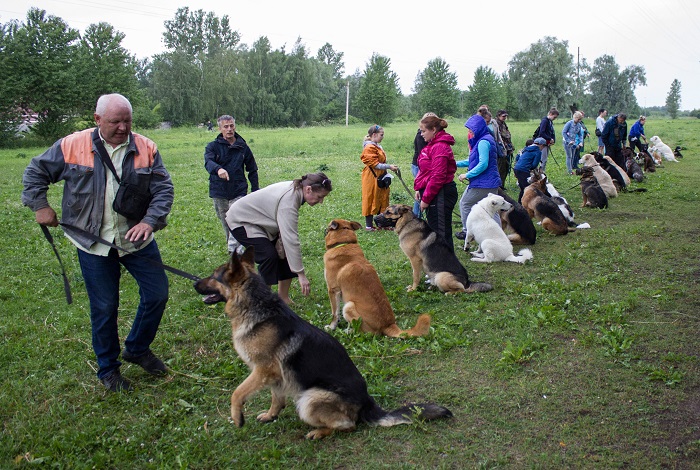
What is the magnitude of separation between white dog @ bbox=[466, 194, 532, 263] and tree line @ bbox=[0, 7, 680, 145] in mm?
35231

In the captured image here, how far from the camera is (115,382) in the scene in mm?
4320

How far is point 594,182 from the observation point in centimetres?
1330

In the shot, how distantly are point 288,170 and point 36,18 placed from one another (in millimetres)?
29231

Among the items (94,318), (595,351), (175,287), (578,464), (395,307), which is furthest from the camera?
(175,287)

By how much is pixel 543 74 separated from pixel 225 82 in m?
39.3

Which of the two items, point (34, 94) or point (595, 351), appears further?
point (34, 94)

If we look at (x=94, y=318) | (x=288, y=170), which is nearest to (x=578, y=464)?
(x=94, y=318)

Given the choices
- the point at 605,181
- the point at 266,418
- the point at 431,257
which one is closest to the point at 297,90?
the point at 605,181

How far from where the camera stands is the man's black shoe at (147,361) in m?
4.54

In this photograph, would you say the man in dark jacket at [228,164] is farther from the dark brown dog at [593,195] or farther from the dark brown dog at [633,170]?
the dark brown dog at [633,170]

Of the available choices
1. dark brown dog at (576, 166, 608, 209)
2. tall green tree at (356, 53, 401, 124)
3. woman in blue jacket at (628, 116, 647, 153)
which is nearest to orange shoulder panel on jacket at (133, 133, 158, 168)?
dark brown dog at (576, 166, 608, 209)

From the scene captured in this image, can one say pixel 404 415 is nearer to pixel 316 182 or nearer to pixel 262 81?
pixel 316 182

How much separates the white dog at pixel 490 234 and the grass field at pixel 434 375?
0.71 ft

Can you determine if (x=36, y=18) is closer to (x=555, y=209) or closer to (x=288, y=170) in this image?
(x=288, y=170)
